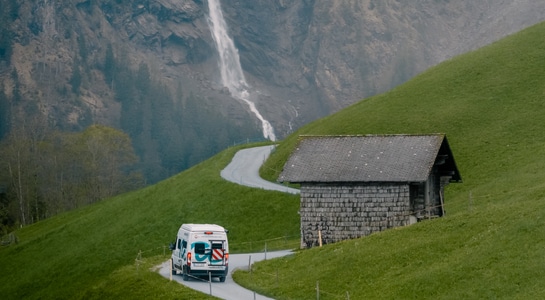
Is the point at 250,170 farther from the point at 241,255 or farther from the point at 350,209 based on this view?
the point at 350,209

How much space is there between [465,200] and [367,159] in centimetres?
1301

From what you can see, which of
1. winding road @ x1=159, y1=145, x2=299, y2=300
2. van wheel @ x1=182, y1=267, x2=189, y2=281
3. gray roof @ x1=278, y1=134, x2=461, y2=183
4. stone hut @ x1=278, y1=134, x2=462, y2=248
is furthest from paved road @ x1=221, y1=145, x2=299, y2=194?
van wheel @ x1=182, y1=267, x2=189, y2=281

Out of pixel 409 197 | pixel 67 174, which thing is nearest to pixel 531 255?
pixel 409 197

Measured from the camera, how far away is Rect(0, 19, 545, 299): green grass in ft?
158

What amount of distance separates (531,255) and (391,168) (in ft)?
72.4

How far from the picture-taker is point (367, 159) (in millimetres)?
69250

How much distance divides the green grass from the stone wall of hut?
557 cm

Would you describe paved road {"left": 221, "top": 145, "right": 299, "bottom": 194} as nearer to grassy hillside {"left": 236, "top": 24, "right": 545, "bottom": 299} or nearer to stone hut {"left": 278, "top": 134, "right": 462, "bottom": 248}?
grassy hillside {"left": 236, "top": 24, "right": 545, "bottom": 299}

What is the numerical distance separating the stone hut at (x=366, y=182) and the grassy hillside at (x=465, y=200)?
11.7 feet

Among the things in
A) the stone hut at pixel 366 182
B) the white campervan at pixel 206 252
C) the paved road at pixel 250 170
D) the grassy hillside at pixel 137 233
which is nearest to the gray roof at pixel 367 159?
the stone hut at pixel 366 182

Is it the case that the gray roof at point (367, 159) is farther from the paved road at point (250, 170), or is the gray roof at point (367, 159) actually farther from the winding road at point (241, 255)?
the paved road at point (250, 170)

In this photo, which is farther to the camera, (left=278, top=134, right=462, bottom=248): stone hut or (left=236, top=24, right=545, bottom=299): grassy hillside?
(left=278, top=134, right=462, bottom=248): stone hut

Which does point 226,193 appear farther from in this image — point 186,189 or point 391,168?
point 391,168

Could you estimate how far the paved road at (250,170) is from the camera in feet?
325
